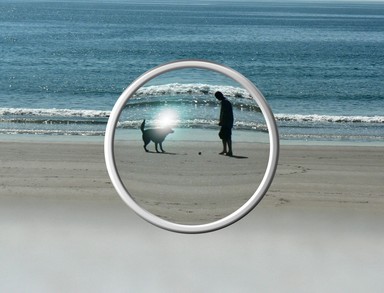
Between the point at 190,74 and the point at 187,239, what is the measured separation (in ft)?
7.58

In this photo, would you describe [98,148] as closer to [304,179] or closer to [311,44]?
[304,179]

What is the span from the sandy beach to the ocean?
146mm

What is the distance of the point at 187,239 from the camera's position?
15.5 feet

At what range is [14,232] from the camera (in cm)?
486

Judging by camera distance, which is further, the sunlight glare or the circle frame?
the sunlight glare

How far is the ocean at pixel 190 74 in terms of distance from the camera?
2604 mm

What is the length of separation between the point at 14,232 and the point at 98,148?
16.1 feet

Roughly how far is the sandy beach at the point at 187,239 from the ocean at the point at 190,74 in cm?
15

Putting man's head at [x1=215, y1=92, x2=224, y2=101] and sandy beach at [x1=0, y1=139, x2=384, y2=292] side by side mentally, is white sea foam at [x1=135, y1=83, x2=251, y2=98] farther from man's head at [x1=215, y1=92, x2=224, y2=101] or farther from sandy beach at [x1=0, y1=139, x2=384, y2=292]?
sandy beach at [x1=0, y1=139, x2=384, y2=292]

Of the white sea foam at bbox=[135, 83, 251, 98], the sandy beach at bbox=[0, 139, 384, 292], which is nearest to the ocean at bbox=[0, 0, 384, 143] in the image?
the white sea foam at bbox=[135, 83, 251, 98]

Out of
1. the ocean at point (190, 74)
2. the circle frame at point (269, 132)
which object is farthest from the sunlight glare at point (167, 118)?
the circle frame at point (269, 132)

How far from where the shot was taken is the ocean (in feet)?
8.54

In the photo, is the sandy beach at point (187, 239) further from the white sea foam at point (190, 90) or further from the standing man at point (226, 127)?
the white sea foam at point (190, 90)

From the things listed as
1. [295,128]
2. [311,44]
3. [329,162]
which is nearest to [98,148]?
[329,162]
